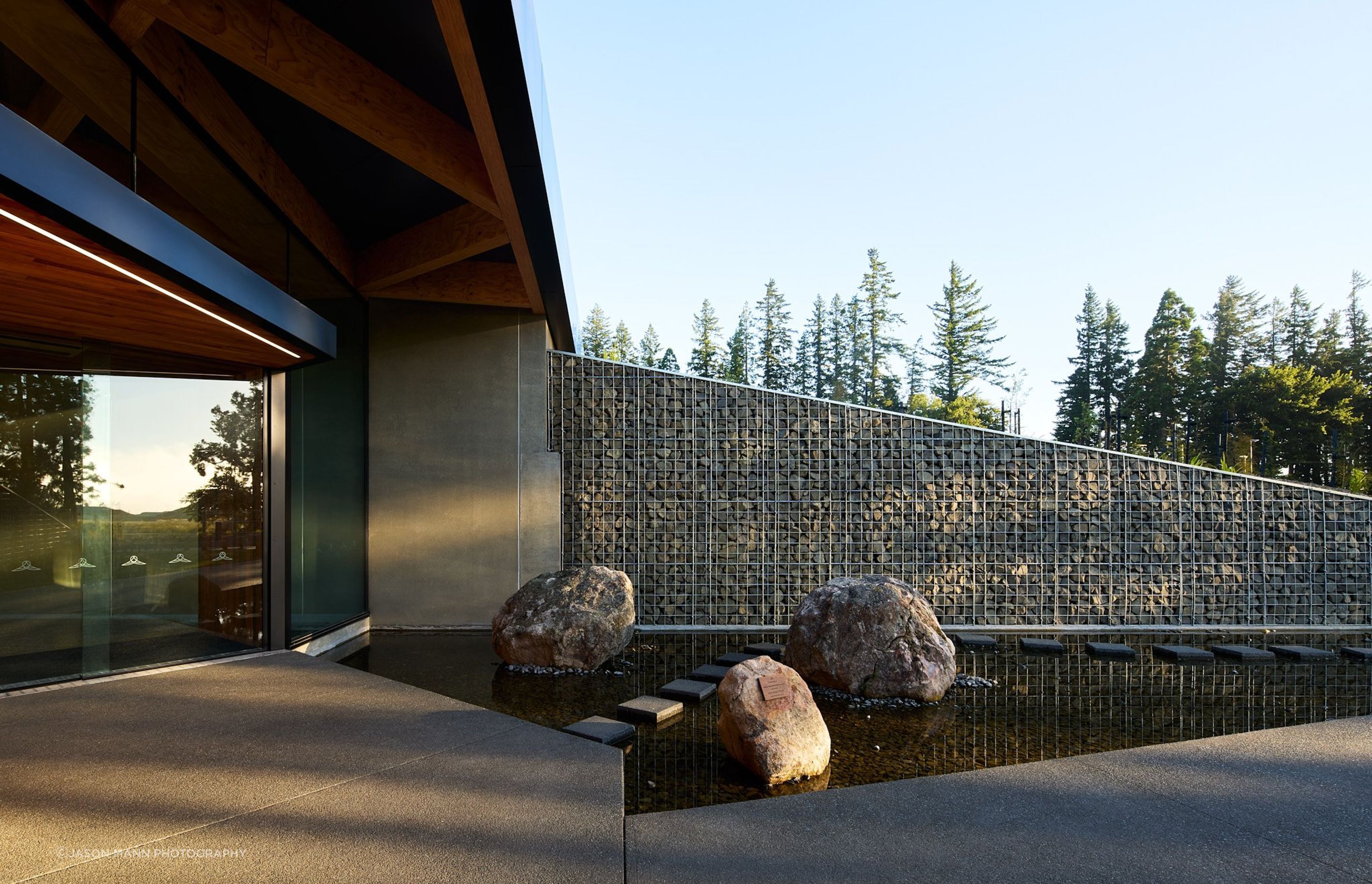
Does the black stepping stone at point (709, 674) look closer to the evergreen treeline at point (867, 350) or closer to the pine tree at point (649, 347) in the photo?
the evergreen treeline at point (867, 350)

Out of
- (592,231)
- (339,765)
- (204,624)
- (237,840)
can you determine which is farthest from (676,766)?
(592,231)

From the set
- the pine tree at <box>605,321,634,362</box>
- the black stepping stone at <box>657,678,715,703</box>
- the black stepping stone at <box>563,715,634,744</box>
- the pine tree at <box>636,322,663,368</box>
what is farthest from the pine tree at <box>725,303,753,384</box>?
the black stepping stone at <box>563,715,634,744</box>

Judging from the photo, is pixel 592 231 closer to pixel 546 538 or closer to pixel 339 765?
pixel 546 538

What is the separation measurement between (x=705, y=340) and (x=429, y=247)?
35.2m

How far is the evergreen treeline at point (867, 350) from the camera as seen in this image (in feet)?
119

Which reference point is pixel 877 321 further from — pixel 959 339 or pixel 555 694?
pixel 555 694

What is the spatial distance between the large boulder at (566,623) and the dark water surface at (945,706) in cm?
19

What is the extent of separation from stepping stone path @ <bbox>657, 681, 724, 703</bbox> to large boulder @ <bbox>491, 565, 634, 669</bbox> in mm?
944

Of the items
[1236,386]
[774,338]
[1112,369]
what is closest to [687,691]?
[1236,386]

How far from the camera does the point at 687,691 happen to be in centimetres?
524

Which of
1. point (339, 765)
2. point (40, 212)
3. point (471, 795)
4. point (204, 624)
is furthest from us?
point (204, 624)

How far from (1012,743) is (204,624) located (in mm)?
6063

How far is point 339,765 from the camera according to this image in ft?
11.1

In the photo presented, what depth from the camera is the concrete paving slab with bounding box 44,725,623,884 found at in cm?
235
